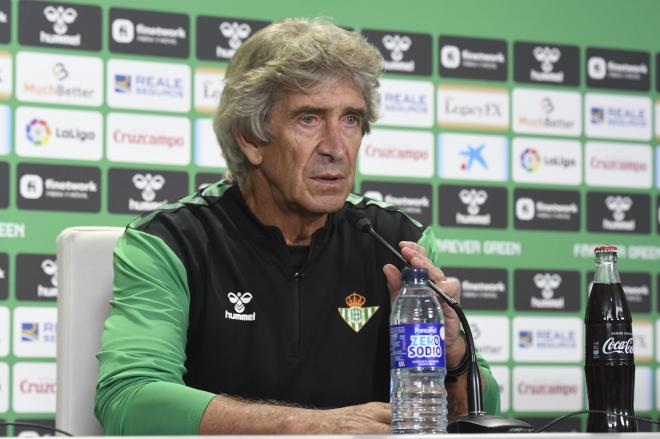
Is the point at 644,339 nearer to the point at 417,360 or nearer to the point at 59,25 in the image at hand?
the point at 59,25

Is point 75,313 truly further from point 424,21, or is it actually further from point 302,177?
point 424,21

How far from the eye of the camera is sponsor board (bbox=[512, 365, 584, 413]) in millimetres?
4016

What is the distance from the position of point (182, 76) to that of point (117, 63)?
234 mm

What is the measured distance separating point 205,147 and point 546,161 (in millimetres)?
1387

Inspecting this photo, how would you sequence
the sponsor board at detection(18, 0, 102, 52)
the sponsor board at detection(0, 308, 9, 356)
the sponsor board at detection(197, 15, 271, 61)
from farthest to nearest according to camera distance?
the sponsor board at detection(197, 15, 271, 61) → the sponsor board at detection(18, 0, 102, 52) → the sponsor board at detection(0, 308, 9, 356)

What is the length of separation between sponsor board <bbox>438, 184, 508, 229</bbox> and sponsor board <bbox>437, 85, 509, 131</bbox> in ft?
0.82

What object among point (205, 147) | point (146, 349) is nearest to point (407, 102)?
point (205, 147)

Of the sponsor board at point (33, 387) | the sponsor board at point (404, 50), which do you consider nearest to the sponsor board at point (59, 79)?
the sponsor board at point (33, 387)

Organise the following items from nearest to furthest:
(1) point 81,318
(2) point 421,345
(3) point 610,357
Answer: (2) point 421,345 → (3) point 610,357 → (1) point 81,318

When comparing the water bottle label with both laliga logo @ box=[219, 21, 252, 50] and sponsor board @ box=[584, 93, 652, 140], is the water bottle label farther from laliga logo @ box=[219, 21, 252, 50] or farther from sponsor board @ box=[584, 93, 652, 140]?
sponsor board @ box=[584, 93, 652, 140]

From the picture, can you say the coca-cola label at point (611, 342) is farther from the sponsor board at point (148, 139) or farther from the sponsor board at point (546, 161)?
the sponsor board at point (546, 161)

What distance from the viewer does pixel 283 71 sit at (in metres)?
2.04

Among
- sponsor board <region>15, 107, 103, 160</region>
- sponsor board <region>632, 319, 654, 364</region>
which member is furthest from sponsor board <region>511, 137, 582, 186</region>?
sponsor board <region>15, 107, 103, 160</region>

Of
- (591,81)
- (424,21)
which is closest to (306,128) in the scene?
(424,21)
